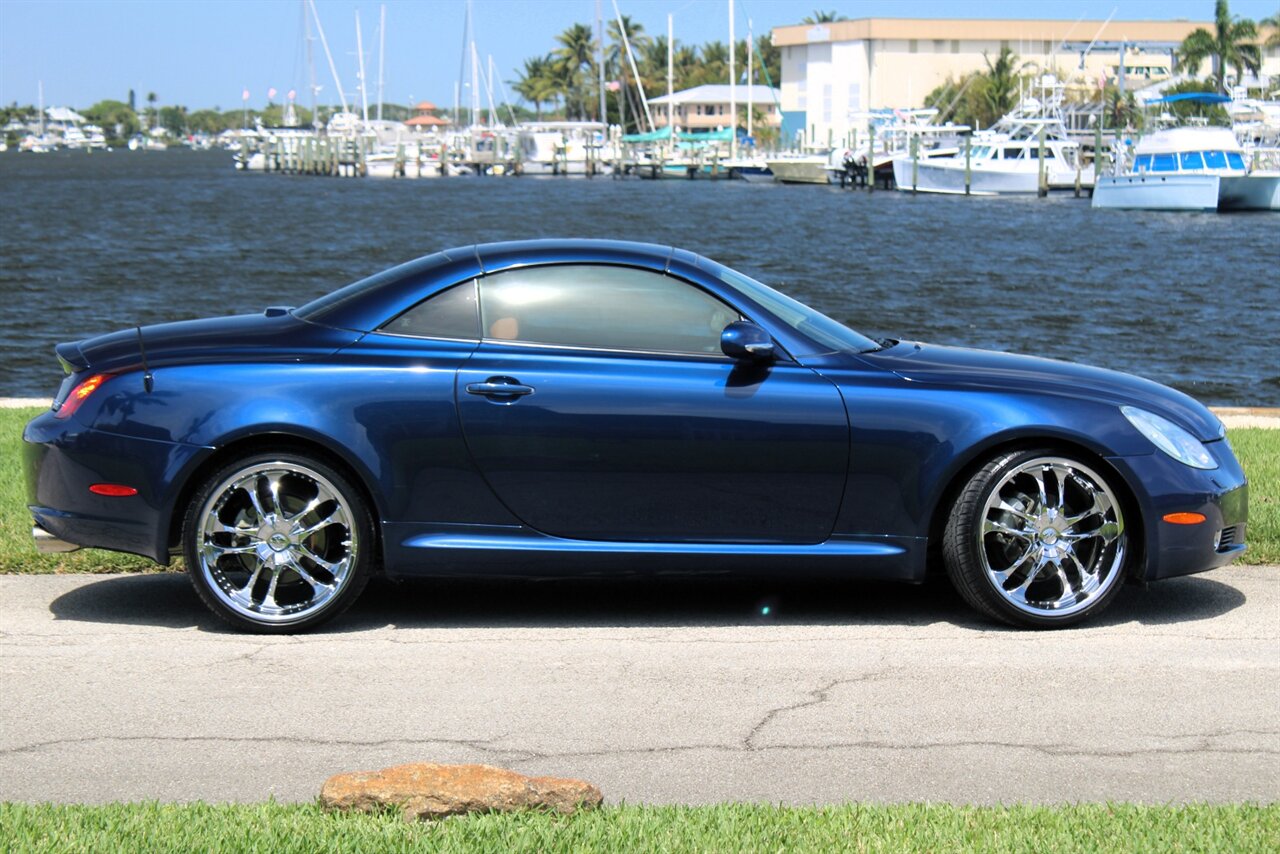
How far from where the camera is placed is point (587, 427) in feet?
19.2

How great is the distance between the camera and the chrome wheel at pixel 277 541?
19.3 ft

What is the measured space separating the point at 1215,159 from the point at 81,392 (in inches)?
2524

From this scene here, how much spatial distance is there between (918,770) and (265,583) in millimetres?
2637

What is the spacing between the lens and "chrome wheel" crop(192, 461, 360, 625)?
5.88 m

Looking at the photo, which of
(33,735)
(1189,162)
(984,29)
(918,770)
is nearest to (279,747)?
(33,735)

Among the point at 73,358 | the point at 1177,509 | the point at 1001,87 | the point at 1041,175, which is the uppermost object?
the point at 1001,87

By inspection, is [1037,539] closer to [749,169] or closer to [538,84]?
[749,169]

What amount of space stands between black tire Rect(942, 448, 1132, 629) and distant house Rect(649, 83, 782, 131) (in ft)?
465

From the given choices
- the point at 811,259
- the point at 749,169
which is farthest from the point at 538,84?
the point at 811,259

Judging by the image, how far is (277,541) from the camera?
19.4ft

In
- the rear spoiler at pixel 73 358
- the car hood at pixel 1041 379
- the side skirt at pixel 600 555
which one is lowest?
the side skirt at pixel 600 555

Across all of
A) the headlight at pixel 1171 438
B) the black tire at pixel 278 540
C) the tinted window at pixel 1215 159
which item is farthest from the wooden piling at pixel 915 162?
the black tire at pixel 278 540

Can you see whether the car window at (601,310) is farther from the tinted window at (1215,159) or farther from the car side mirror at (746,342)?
the tinted window at (1215,159)

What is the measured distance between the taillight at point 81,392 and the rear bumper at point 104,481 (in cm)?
4
